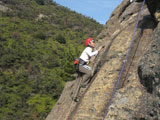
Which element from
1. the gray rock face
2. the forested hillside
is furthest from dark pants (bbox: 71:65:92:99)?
the forested hillside

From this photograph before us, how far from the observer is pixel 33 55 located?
41.3m

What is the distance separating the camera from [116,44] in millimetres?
7789

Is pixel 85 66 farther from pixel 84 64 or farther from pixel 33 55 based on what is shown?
pixel 33 55

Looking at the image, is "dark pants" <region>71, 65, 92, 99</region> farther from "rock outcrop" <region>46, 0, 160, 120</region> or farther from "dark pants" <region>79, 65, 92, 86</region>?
"rock outcrop" <region>46, 0, 160, 120</region>

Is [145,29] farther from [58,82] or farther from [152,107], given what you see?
[58,82]

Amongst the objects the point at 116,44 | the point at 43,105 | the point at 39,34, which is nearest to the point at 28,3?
the point at 39,34

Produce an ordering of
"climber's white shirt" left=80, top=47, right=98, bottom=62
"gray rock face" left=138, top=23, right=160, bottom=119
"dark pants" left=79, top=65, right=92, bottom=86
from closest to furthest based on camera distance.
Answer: "gray rock face" left=138, top=23, right=160, bottom=119 → "climber's white shirt" left=80, top=47, right=98, bottom=62 → "dark pants" left=79, top=65, right=92, bottom=86

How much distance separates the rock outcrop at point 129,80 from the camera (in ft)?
15.1

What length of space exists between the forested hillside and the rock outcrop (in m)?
20.7

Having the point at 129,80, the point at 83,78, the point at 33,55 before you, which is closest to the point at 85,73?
the point at 83,78

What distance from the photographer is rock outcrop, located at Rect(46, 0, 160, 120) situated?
4.59 metres

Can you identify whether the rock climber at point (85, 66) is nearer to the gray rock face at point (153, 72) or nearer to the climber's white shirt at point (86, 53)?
the climber's white shirt at point (86, 53)

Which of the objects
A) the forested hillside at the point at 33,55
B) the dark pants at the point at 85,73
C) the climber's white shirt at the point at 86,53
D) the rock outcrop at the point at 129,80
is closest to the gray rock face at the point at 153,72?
the rock outcrop at the point at 129,80

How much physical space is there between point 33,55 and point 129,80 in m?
37.7
